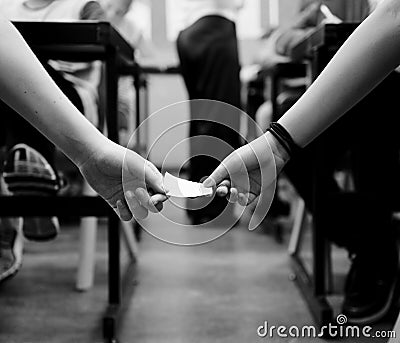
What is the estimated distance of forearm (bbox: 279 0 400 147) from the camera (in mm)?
735

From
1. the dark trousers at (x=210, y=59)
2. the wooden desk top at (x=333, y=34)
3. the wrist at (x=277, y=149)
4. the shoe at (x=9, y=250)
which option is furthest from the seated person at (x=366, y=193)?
the dark trousers at (x=210, y=59)

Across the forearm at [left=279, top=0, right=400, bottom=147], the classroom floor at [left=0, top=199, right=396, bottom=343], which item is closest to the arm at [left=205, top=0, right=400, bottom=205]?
the forearm at [left=279, top=0, right=400, bottom=147]

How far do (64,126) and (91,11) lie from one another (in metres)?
0.73

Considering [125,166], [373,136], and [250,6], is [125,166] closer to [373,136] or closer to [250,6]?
[373,136]

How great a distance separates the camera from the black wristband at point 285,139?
788 mm

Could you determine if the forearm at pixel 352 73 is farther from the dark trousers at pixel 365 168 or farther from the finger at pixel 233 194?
the dark trousers at pixel 365 168

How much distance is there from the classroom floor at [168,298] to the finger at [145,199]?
7 centimetres

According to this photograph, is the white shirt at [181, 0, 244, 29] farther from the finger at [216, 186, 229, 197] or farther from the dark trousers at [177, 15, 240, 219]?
the finger at [216, 186, 229, 197]

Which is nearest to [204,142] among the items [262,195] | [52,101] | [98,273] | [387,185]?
[262,195]

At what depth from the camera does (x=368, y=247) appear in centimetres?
129

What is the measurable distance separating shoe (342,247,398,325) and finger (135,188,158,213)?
63 centimetres

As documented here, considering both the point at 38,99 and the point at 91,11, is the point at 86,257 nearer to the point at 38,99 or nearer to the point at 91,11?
the point at 91,11

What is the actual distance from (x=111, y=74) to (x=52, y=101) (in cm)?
45

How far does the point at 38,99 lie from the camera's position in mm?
768
